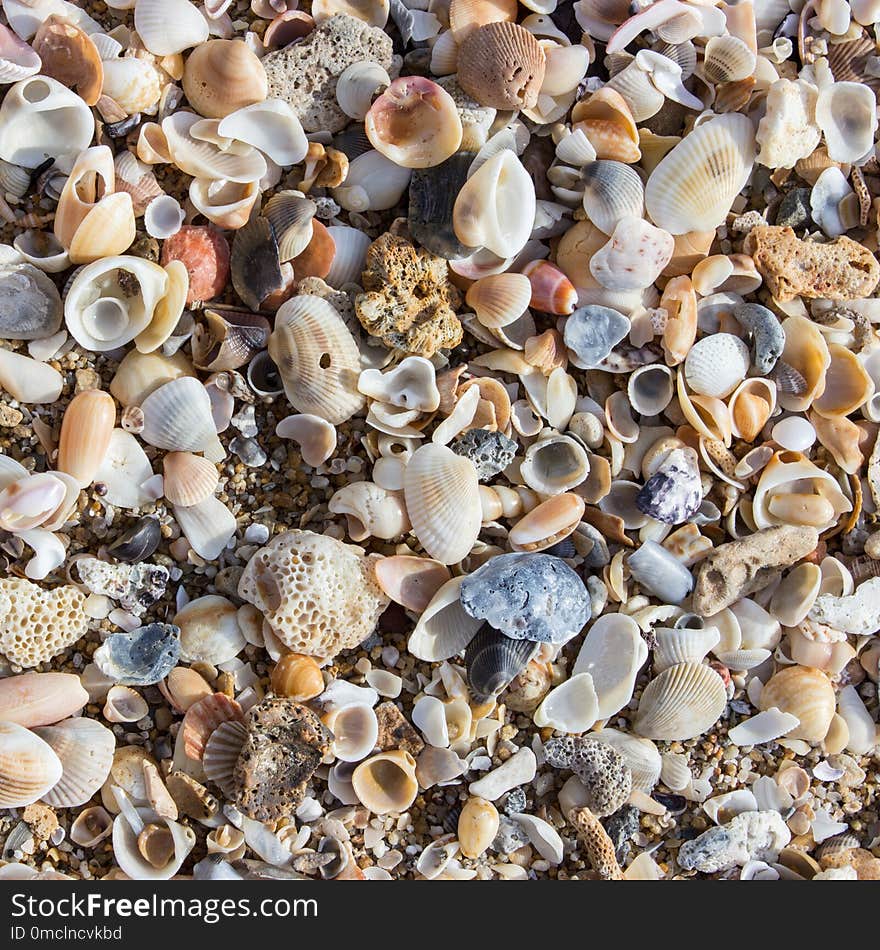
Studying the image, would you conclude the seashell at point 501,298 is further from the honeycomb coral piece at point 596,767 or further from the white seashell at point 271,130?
the honeycomb coral piece at point 596,767

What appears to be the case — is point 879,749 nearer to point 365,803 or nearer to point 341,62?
point 365,803

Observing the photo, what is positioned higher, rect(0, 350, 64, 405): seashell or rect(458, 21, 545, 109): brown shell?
rect(458, 21, 545, 109): brown shell

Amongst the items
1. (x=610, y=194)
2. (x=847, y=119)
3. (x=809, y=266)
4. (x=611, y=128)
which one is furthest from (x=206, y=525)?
(x=847, y=119)

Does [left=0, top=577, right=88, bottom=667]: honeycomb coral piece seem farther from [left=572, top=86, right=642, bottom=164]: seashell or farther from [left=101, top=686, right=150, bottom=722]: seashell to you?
[left=572, top=86, right=642, bottom=164]: seashell

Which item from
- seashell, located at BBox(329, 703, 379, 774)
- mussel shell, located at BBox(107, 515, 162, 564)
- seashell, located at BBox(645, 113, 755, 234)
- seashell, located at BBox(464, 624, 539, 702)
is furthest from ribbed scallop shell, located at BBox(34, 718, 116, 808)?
seashell, located at BBox(645, 113, 755, 234)

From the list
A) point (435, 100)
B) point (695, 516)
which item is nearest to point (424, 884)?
point (695, 516)

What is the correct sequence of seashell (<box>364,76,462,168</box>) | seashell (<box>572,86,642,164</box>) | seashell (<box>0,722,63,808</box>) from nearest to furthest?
seashell (<box>0,722,63,808</box>), seashell (<box>364,76,462,168</box>), seashell (<box>572,86,642,164</box>)

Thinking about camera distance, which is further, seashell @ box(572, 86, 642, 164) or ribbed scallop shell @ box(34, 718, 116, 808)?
seashell @ box(572, 86, 642, 164)

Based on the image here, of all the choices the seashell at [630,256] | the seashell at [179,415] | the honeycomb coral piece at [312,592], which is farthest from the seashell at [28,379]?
the seashell at [630,256]
